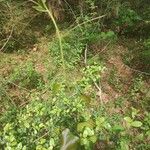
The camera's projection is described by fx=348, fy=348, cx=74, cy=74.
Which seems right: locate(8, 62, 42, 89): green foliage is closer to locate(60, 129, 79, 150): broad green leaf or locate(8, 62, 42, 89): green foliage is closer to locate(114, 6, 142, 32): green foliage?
locate(114, 6, 142, 32): green foliage

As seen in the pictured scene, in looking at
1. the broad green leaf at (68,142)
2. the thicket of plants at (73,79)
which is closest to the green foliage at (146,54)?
the thicket of plants at (73,79)

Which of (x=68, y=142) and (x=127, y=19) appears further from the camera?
(x=127, y=19)

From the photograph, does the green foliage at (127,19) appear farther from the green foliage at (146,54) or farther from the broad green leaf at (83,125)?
the broad green leaf at (83,125)

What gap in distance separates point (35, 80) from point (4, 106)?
0.55m

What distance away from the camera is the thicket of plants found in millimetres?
2684

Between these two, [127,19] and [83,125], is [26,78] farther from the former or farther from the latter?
[83,125]

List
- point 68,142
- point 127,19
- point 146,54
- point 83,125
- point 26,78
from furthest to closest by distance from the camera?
point 127,19 → point 146,54 → point 26,78 → point 83,125 → point 68,142

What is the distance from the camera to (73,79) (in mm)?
4148

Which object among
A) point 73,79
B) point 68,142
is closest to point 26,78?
point 73,79

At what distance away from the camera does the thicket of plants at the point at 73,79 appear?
2684mm

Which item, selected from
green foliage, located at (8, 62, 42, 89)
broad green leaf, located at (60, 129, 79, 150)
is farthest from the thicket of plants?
broad green leaf, located at (60, 129, 79, 150)

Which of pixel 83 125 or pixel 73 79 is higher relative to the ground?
pixel 83 125

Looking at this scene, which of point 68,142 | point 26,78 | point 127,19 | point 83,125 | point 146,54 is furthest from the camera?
point 127,19

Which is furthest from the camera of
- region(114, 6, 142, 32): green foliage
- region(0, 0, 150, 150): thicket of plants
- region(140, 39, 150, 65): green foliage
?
region(114, 6, 142, 32): green foliage
